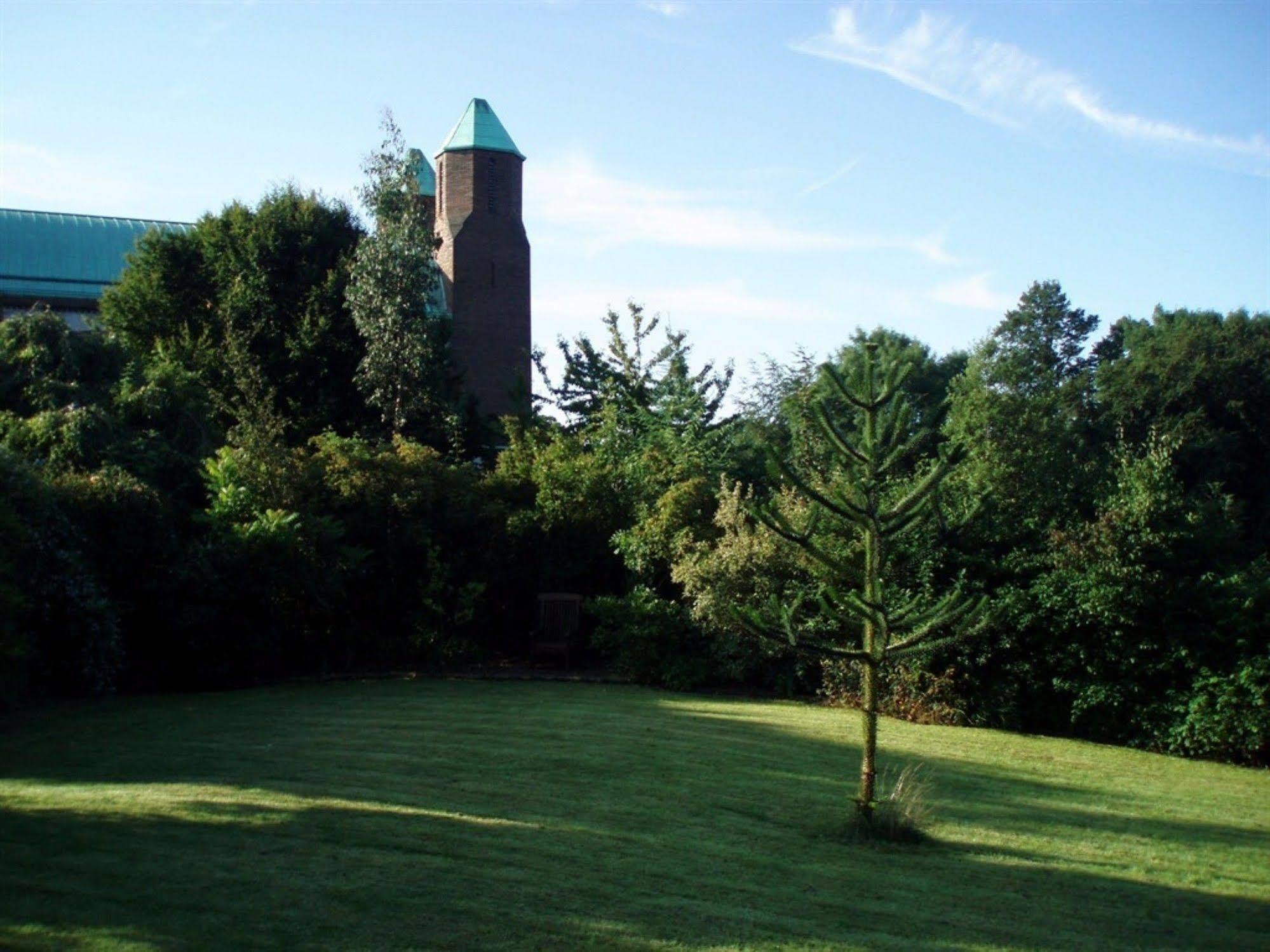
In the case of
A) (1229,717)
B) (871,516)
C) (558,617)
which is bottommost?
(1229,717)

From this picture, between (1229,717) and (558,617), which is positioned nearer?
(1229,717)

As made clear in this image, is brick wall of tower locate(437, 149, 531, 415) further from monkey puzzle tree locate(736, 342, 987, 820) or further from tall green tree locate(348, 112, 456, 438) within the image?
monkey puzzle tree locate(736, 342, 987, 820)

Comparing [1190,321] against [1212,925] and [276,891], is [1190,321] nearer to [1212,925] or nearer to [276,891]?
[1212,925]

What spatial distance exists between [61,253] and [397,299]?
26.1 metres

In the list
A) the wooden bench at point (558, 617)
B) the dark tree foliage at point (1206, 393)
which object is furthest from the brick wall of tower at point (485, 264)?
the dark tree foliage at point (1206, 393)

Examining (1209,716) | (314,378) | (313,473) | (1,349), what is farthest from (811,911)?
(314,378)

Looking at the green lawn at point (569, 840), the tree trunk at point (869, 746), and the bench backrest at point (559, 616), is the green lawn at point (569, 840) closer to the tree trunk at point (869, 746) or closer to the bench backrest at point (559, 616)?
the tree trunk at point (869, 746)

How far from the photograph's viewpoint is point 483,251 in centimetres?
4494

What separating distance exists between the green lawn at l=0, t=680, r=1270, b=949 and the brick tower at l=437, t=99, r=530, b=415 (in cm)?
3019

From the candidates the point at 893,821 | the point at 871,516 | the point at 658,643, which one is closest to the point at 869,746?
the point at 893,821

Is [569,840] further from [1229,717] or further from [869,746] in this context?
[1229,717]

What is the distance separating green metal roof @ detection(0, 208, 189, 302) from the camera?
4719 centimetres

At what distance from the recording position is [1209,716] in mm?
16719

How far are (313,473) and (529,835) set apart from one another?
13.5m
